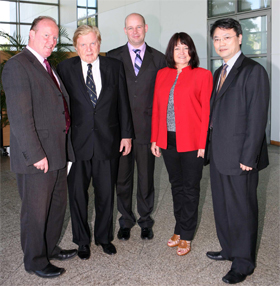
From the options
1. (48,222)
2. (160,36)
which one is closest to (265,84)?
(48,222)

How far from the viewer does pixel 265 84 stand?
7.09 feet

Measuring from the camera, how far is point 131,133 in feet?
9.33

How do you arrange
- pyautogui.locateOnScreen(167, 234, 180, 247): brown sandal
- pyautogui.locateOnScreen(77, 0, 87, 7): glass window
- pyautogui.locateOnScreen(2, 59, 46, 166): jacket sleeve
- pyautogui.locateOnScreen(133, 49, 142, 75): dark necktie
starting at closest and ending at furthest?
pyautogui.locateOnScreen(2, 59, 46, 166): jacket sleeve < pyautogui.locateOnScreen(167, 234, 180, 247): brown sandal < pyautogui.locateOnScreen(133, 49, 142, 75): dark necktie < pyautogui.locateOnScreen(77, 0, 87, 7): glass window

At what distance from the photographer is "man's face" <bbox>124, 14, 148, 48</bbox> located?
2.96 meters

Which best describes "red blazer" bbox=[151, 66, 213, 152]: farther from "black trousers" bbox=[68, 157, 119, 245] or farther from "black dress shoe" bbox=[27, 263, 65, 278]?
"black dress shoe" bbox=[27, 263, 65, 278]

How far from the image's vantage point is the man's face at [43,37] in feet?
7.48

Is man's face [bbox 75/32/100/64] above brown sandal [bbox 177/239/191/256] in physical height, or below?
above

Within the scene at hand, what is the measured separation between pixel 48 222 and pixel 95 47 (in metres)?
1.35

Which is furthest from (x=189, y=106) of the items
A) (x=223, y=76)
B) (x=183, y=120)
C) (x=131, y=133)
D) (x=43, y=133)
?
(x=43, y=133)

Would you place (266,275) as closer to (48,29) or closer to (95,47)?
(95,47)

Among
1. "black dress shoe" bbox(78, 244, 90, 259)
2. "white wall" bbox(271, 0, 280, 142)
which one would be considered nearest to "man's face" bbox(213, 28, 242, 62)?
"black dress shoe" bbox(78, 244, 90, 259)

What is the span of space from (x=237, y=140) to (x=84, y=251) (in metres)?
1.47

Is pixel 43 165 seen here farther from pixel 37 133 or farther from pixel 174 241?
pixel 174 241

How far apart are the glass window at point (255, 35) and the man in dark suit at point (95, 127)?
5.24 meters
